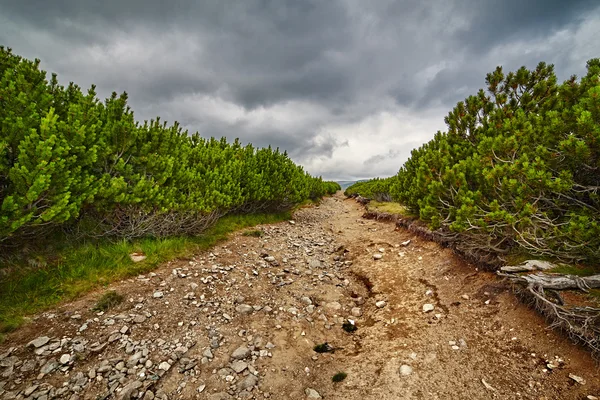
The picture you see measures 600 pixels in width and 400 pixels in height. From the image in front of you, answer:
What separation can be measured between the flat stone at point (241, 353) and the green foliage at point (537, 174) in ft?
19.4

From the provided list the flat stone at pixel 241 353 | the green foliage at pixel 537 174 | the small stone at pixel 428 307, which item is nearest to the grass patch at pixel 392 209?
the green foliage at pixel 537 174

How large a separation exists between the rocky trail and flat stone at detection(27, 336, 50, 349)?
0.6 inches

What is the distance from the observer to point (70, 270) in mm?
6926

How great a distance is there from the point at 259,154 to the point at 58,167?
528 inches

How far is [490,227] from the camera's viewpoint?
6422mm

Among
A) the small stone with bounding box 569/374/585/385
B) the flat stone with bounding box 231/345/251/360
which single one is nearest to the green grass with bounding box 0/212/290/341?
the flat stone with bounding box 231/345/251/360

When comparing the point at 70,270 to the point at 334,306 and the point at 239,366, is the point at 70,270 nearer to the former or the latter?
the point at 239,366

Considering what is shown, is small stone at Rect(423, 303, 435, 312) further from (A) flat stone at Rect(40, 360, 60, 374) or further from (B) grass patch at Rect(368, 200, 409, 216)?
(B) grass patch at Rect(368, 200, 409, 216)

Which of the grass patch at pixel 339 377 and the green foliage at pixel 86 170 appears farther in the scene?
the green foliage at pixel 86 170

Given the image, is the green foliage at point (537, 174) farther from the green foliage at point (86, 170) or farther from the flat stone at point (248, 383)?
the green foliage at point (86, 170)

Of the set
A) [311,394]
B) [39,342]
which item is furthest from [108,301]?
[311,394]

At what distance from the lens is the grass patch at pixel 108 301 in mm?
5984

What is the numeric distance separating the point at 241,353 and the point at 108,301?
3457 millimetres

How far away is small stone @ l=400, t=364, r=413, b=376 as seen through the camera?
476 cm
